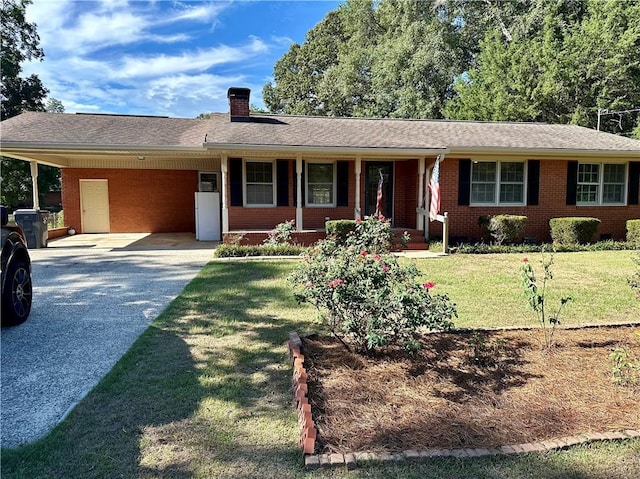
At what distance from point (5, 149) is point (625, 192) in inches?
708

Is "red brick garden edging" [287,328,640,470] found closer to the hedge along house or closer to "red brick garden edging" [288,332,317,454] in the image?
"red brick garden edging" [288,332,317,454]

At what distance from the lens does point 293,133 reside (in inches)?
507

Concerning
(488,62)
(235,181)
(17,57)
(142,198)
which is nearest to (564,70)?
(488,62)

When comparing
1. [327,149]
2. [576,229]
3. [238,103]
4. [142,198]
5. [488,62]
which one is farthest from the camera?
[488,62]

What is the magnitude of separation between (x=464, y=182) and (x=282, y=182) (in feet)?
17.7

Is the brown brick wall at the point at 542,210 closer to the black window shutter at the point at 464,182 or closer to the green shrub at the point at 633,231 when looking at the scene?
the black window shutter at the point at 464,182

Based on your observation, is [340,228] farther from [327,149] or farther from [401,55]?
[401,55]

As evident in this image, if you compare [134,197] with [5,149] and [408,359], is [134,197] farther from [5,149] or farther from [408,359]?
[408,359]

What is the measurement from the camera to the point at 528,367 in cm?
383

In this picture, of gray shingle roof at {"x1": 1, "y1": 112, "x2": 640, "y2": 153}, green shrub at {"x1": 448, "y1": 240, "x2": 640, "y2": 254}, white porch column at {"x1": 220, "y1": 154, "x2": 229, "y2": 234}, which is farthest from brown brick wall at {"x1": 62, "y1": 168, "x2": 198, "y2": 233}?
green shrub at {"x1": 448, "y1": 240, "x2": 640, "y2": 254}

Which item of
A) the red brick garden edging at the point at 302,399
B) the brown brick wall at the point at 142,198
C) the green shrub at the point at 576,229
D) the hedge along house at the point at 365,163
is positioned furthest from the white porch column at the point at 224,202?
the green shrub at the point at 576,229

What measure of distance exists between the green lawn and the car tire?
62.7 inches

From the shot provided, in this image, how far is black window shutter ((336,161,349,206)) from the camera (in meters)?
13.0

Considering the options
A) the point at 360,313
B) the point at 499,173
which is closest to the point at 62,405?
the point at 360,313
